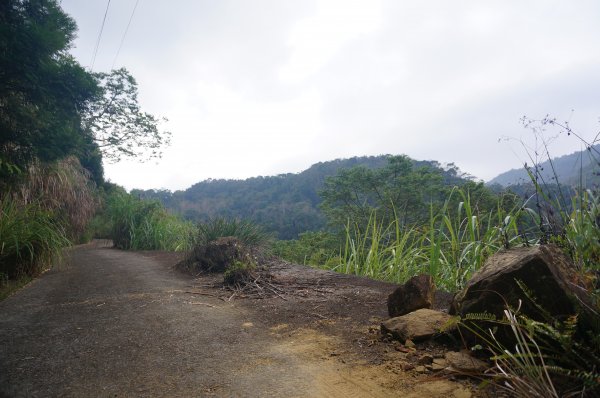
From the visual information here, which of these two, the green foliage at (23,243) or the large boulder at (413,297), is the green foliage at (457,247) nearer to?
the large boulder at (413,297)

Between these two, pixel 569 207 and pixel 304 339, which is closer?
pixel 304 339

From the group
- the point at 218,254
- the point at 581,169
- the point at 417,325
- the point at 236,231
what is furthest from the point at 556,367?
the point at 236,231

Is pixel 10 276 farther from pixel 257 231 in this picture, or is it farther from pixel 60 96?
pixel 257 231

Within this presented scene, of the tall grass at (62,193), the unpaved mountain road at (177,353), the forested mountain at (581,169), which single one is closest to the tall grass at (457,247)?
the forested mountain at (581,169)

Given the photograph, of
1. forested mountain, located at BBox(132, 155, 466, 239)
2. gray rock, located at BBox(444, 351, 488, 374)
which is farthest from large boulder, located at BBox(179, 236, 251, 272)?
forested mountain, located at BBox(132, 155, 466, 239)

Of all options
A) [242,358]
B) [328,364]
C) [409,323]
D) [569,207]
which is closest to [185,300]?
[242,358]

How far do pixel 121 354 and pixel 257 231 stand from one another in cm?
364

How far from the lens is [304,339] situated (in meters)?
1.94

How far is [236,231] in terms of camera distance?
5305 millimetres

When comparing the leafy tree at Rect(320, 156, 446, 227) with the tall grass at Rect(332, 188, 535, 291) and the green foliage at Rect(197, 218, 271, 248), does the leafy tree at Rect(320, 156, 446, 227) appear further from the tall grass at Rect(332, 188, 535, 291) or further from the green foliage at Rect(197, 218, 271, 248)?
the tall grass at Rect(332, 188, 535, 291)

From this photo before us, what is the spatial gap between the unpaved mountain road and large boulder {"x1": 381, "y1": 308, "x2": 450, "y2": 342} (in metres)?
0.20

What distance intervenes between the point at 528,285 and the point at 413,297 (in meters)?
0.72

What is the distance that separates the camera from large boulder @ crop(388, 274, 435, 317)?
6.53 feet

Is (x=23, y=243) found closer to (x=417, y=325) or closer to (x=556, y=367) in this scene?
(x=417, y=325)
